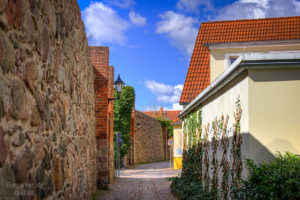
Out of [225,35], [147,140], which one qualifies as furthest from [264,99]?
[147,140]

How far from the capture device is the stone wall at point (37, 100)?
2.27 metres

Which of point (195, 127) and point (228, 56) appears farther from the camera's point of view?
point (228, 56)

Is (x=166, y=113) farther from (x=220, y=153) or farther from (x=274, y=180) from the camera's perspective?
(x=274, y=180)

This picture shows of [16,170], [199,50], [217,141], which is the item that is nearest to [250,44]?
[199,50]

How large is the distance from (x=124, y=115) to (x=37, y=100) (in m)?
17.4

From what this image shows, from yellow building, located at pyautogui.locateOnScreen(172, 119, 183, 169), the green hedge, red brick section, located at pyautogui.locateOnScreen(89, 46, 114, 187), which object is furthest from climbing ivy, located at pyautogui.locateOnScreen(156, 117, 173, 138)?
the green hedge

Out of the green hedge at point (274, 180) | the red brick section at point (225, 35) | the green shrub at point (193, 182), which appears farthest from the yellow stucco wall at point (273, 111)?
the red brick section at point (225, 35)

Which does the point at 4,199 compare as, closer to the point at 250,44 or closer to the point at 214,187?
the point at 214,187

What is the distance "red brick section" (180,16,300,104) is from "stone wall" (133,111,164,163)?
42.0ft

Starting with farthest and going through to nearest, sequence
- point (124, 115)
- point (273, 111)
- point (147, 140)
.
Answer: point (147, 140) → point (124, 115) → point (273, 111)

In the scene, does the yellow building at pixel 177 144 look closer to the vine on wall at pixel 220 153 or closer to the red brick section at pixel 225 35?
the red brick section at pixel 225 35

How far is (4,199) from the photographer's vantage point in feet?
7.16

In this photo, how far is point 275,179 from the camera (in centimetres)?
344

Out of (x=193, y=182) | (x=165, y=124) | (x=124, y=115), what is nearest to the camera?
(x=193, y=182)
